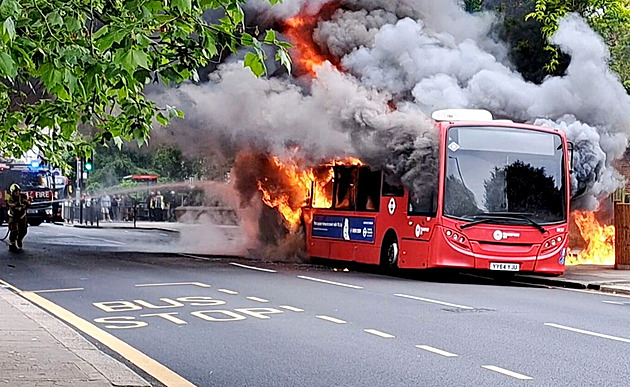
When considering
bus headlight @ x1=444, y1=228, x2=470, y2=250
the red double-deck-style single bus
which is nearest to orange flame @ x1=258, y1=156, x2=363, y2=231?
the red double-deck-style single bus

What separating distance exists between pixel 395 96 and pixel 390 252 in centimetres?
325

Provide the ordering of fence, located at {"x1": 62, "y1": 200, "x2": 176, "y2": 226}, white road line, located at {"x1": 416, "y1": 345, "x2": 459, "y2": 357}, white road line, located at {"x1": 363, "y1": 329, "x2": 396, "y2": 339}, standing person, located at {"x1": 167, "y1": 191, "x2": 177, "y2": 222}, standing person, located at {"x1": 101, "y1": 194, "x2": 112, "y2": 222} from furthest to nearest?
standing person, located at {"x1": 167, "y1": 191, "x2": 177, "y2": 222} < standing person, located at {"x1": 101, "y1": 194, "x2": 112, "y2": 222} < fence, located at {"x1": 62, "y1": 200, "x2": 176, "y2": 226} < white road line, located at {"x1": 363, "y1": 329, "x2": 396, "y2": 339} < white road line, located at {"x1": 416, "y1": 345, "x2": 459, "y2": 357}

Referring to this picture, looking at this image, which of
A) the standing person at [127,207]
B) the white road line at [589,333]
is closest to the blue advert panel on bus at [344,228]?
the white road line at [589,333]

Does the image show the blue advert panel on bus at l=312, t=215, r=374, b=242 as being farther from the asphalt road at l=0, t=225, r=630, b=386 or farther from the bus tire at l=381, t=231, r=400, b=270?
the asphalt road at l=0, t=225, r=630, b=386

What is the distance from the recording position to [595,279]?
18.9m

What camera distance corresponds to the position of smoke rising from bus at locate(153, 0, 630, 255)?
19422 millimetres

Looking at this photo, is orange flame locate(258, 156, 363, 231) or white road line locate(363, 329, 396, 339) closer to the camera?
white road line locate(363, 329, 396, 339)

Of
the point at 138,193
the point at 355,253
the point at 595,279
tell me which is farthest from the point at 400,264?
the point at 138,193

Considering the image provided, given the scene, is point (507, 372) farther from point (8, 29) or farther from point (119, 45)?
point (8, 29)

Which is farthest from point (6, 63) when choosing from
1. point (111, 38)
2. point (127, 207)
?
point (127, 207)

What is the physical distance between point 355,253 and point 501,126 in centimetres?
433

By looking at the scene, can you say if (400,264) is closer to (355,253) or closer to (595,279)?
(355,253)

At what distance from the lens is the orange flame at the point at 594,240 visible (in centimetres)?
2403

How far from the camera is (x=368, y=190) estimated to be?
20609 millimetres
